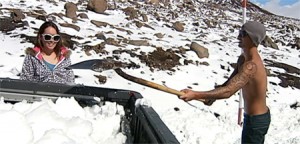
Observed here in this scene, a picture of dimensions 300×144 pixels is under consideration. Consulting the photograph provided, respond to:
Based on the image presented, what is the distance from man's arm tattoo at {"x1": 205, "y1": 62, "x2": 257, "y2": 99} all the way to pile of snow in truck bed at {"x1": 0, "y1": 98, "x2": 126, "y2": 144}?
63 cm

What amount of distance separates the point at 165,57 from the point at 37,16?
4260 mm

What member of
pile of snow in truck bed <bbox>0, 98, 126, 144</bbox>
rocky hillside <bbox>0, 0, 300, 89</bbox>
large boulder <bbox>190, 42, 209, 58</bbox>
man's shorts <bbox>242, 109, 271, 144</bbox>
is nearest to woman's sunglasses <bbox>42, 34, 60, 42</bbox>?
pile of snow in truck bed <bbox>0, 98, 126, 144</bbox>

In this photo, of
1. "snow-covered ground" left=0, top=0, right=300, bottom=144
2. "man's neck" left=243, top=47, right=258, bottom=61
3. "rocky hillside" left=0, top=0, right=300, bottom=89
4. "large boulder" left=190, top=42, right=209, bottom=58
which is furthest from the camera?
"large boulder" left=190, top=42, right=209, bottom=58

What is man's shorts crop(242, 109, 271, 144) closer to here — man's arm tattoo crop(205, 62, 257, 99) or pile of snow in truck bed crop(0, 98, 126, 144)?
man's arm tattoo crop(205, 62, 257, 99)

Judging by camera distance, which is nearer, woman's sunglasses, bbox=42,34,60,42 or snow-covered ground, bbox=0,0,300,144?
snow-covered ground, bbox=0,0,300,144

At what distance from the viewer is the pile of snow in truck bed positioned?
2.08 metres

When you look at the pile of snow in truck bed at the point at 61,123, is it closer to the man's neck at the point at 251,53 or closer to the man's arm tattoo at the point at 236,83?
the man's arm tattoo at the point at 236,83

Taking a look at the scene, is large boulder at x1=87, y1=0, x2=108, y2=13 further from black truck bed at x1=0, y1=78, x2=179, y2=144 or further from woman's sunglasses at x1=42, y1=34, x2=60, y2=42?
black truck bed at x1=0, y1=78, x2=179, y2=144

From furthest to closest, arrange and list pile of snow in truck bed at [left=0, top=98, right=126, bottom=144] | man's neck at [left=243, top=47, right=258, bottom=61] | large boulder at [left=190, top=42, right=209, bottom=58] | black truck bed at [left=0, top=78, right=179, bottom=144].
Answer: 1. large boulder at [left=190, top=42, right=209, bottom=58]
2. man's neck at [left=243, top=47, right=258, bottom=61]
3. black truck bed at [left=0, top=78, right=179, bottom=144]
4. pile of snow in truck bed at [left=0, top=98, right=126, bottom=144]

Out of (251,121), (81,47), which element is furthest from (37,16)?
(251,121)

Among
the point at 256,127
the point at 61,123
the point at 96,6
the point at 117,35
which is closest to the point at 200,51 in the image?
the point at 117,35

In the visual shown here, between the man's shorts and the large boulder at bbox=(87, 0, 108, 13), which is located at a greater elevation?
the man's shorts

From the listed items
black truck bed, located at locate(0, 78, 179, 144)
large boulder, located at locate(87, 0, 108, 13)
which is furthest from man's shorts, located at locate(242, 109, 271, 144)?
large boulder, located at locate(87, 0, 108, 13)

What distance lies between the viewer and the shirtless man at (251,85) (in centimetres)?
313
